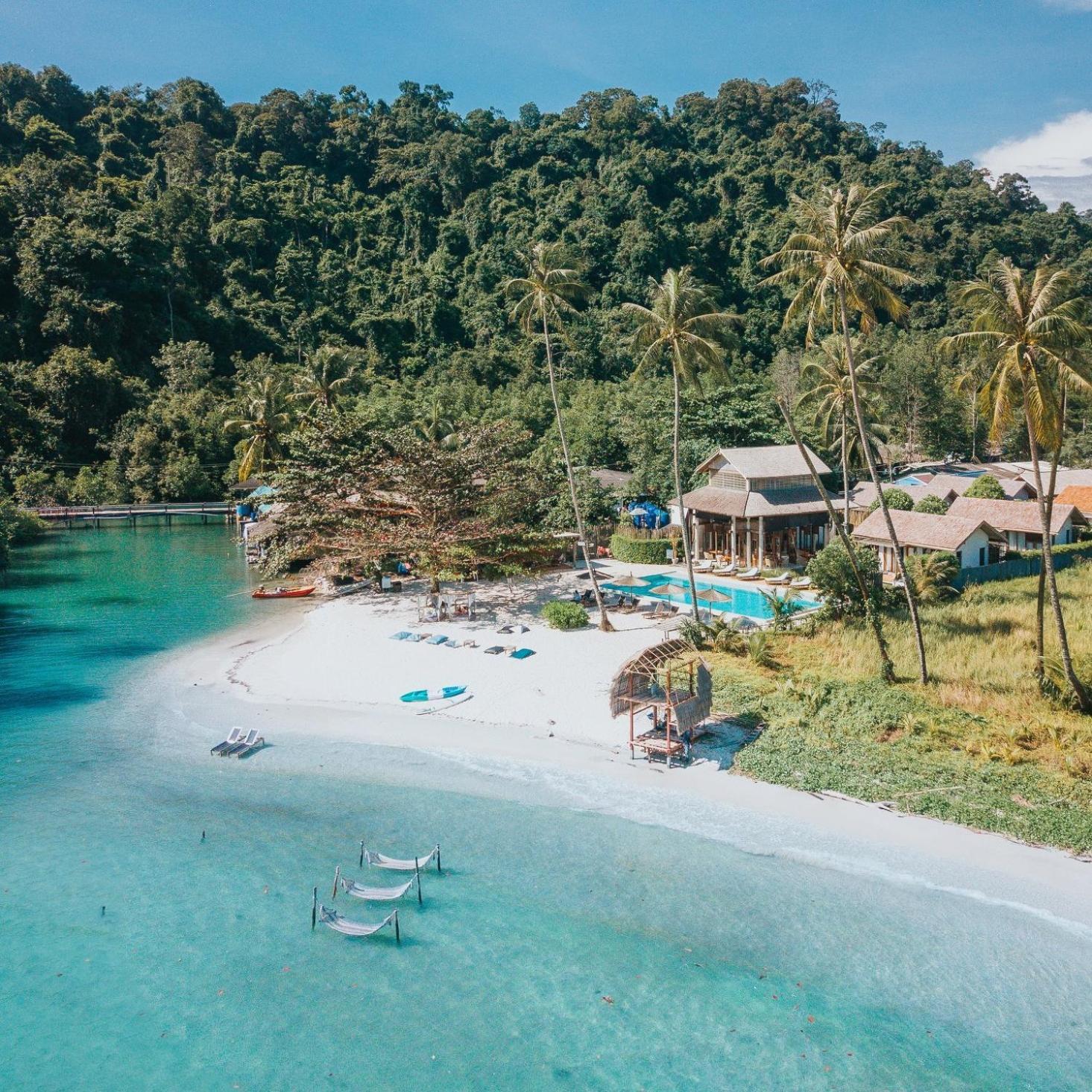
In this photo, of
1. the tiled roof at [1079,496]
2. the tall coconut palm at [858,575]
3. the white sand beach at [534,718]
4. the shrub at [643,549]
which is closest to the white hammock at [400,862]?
the white sand beach at [534,718]

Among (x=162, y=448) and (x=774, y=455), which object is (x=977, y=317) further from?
(x=162, y=448)

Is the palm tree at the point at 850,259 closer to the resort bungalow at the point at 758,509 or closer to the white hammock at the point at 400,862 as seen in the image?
the white hammock at the point at 400,862

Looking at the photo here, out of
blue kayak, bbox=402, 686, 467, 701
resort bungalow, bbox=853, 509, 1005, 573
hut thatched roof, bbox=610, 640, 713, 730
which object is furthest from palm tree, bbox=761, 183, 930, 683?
resort bungalow, bbox=853, 509, 1005, 573

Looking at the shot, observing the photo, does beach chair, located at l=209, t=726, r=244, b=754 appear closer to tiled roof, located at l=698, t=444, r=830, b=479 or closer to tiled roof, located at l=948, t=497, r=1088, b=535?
tiled roof, located at l=698, t=444, r=830, b=479

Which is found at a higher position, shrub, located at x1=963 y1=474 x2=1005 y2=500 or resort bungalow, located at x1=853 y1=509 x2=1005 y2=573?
shrub, located at x1=963 y1=474 x2=1005 y2=500

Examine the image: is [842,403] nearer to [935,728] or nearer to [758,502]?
[758,502]
